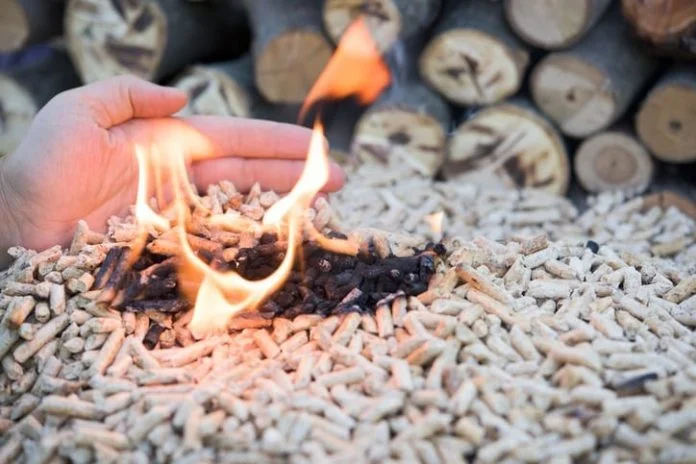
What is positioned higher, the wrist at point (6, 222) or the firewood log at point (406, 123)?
the wrist at point (6, 222)

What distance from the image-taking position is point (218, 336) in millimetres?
1987

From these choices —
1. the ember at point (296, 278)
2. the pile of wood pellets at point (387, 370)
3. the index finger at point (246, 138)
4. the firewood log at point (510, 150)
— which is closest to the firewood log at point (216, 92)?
the firewood log at point (510, 150)

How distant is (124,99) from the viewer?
2387mm

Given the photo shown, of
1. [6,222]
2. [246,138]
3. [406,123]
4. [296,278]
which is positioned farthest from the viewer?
[406,123]

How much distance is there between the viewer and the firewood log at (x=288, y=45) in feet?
11.5

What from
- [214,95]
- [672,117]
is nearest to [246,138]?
[214,95]

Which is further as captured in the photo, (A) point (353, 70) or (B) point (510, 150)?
(B) point (510, 150)

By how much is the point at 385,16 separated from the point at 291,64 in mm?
496

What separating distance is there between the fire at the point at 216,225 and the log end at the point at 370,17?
0.91 meters

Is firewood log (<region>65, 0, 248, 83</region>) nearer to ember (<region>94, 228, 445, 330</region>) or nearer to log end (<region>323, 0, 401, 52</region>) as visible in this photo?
log end (<region>323, 0, 401, 52</region>)

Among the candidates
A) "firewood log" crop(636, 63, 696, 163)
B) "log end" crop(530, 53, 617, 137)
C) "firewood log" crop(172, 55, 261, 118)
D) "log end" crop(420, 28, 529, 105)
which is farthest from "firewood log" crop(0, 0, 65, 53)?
"firewood log" crop(636, 63, 696, 163)

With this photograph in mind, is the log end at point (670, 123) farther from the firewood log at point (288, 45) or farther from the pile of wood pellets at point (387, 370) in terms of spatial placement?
the firewood log at point (288, 45)

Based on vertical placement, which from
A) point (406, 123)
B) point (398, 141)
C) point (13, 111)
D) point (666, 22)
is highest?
point (666, 22)

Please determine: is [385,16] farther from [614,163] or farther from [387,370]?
[387,370]
